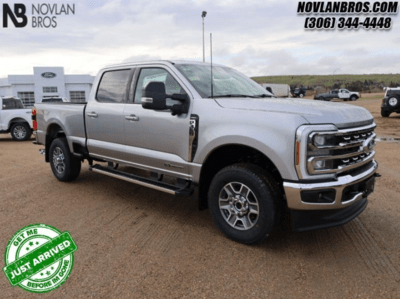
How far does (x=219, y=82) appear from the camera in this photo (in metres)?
4.66

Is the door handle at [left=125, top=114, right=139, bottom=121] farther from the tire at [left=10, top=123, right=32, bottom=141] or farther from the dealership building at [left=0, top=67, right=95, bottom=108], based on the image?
the dealership building at [left=0, top=67, right=95, bottom=108]

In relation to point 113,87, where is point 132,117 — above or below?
below

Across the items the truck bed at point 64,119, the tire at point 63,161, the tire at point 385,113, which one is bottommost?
the tire at point 385,113

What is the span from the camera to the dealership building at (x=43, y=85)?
162ft

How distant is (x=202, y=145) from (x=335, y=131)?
1450 millimetres

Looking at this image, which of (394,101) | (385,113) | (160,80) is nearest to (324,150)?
(160,80)

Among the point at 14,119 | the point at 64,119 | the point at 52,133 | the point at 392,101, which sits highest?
the point at 64,119

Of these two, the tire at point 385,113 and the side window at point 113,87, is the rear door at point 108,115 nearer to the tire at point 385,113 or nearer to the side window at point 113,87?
the side window at point 113,87

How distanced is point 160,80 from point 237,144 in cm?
160

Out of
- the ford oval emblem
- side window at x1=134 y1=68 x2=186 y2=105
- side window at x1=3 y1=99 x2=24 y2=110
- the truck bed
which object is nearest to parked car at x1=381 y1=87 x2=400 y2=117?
side window at x1=134 y1=68 x2=186 y2=105

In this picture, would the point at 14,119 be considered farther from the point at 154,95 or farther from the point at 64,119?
the point at 154,95

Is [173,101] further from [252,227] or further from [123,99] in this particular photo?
[252,227]

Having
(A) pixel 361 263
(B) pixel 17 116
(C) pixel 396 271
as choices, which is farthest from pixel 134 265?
(B) pixel 17 116

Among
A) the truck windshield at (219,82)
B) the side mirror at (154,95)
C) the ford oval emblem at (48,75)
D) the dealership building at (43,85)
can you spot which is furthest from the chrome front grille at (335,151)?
the ford oval emblem at (48,75)
